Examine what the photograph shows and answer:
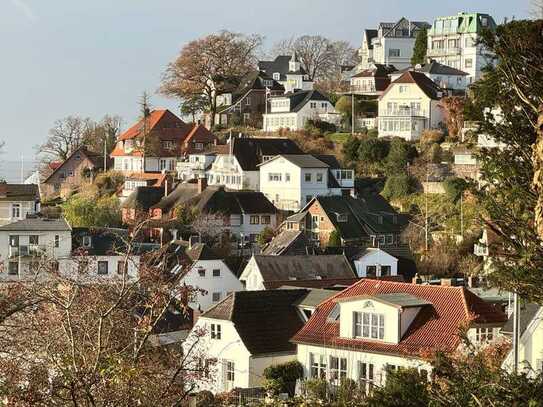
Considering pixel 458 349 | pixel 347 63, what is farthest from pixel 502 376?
pixel 347 63

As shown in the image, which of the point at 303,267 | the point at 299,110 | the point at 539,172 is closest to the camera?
the point at 539,172

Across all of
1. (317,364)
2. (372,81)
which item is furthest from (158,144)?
(317,364)

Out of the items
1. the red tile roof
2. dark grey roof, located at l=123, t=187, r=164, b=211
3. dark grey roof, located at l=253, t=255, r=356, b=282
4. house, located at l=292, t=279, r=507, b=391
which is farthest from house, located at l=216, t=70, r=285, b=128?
house, located at l=292, t=279, r=507, b=391

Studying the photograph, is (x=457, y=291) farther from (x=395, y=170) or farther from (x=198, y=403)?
(x=395, y=170)

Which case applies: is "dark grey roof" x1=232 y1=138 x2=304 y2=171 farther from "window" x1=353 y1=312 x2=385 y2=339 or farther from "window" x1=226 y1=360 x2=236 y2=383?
"window" x1=353 y1=312 x2=385 y2=339

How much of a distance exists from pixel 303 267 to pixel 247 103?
1437 inches

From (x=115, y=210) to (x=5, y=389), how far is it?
49.6 metres

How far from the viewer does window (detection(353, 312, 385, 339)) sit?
26.6 m

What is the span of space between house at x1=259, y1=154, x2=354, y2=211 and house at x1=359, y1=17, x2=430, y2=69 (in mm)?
27106

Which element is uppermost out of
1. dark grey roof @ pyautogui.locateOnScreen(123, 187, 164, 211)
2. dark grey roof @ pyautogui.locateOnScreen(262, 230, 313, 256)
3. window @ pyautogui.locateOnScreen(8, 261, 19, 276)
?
dark grey roof @ pyautogui.locateOnScreen(123, 187, 164, 211)

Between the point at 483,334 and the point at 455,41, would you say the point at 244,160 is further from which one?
the point at 483,334

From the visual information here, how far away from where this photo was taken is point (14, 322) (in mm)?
13008

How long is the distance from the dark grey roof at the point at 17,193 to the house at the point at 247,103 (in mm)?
19998

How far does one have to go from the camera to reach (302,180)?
57719 millimetres
